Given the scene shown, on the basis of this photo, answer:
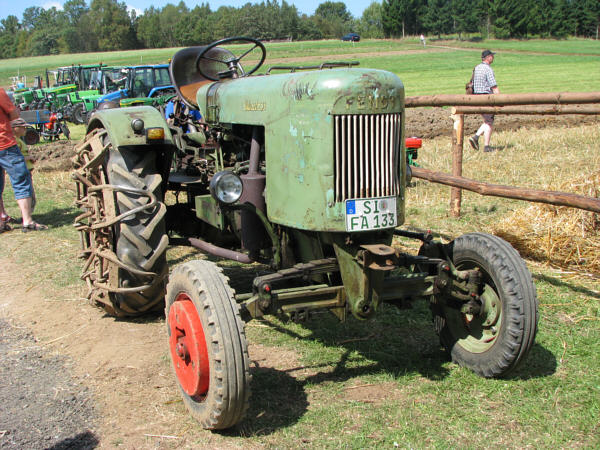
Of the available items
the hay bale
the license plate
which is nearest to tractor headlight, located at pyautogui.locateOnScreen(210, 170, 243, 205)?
the license plate

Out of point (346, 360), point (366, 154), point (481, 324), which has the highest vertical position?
point (366, 154)

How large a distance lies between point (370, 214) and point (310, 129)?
539 millimetres

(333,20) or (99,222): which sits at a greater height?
(333,20)

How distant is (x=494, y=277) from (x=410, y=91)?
22446 millimetres

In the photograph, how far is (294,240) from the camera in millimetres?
3568

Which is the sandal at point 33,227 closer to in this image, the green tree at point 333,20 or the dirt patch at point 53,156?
the dirt patch at point 53,156

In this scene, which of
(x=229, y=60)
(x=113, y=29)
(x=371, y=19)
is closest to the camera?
(x=229, y=60)

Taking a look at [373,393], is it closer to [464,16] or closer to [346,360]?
[346,360]

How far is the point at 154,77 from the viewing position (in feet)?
61.1

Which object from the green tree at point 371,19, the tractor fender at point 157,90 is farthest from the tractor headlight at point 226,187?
the green tree at point 371,19

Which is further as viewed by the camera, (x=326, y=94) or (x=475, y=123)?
(x=475, y=123)

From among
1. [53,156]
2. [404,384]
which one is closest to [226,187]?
[404,384]

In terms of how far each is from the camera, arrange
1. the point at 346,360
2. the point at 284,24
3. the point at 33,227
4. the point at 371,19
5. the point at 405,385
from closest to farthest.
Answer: the point at 405,385 < the point at 346,360 < the point at 33,227 < the point at 284,24 < the point at 371,19

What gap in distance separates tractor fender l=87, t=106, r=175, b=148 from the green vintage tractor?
14 millimetres
